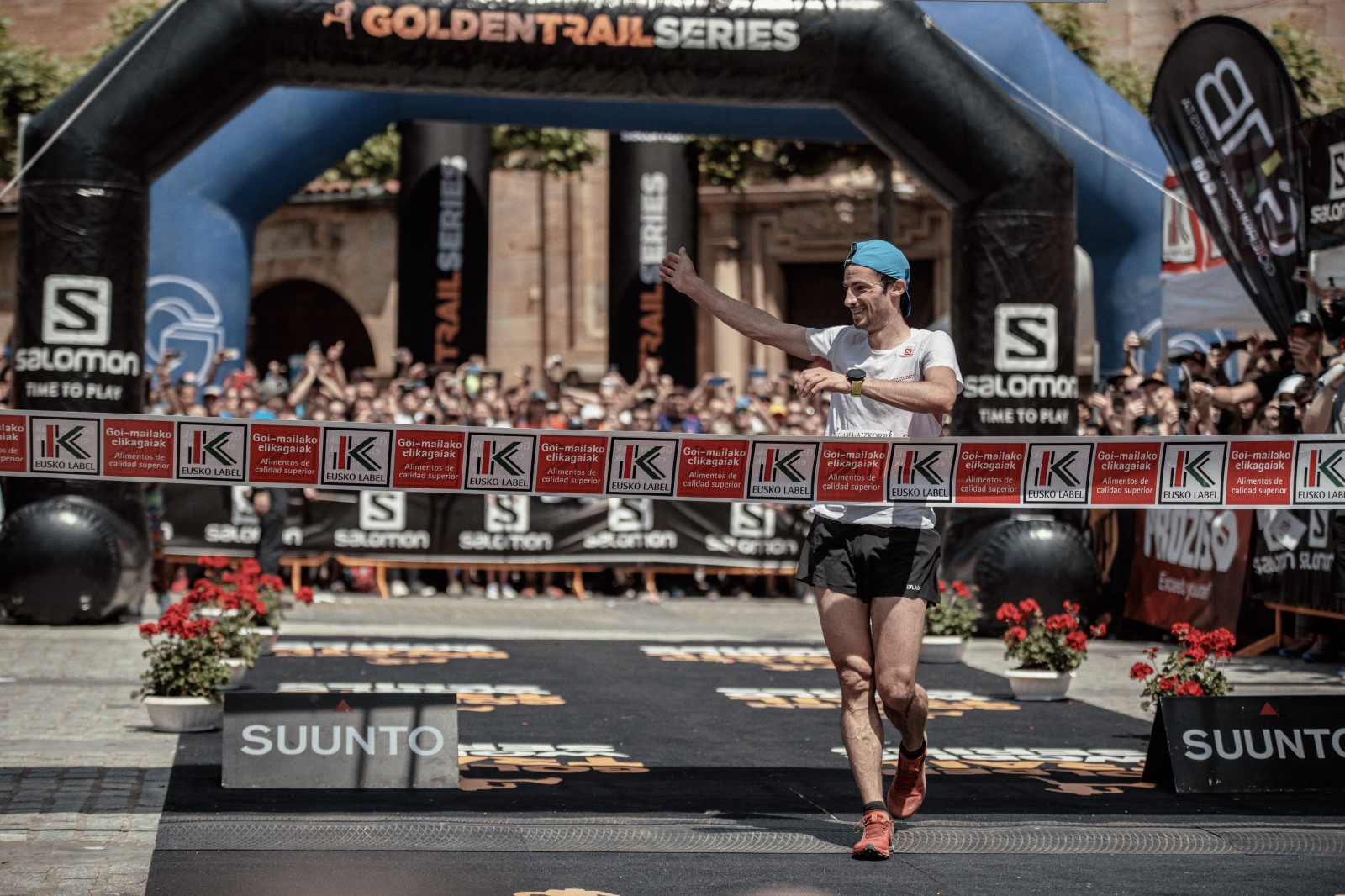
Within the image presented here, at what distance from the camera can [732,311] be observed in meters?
6.13

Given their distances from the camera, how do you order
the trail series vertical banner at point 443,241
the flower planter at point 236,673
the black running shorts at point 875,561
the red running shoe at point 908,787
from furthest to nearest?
the trail series vertical banner at point 443,241, the flower planter at point 236,673, the red running shoe at point 908,787, the black running shorts at point 875,561

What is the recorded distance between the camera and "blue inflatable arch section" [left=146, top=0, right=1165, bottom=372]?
52.0ft

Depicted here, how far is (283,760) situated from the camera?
22.0 feet

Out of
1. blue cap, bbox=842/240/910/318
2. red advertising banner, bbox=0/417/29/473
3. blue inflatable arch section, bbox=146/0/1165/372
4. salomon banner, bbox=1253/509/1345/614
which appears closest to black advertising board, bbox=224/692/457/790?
red advertising banner, bbox=0/417/29/473

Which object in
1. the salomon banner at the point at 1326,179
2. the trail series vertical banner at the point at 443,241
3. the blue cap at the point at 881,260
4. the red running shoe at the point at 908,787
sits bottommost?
the red running shoe at the point at 908,787

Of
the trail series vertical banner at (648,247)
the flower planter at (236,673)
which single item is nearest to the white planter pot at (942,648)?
the flower planter at (236,673)

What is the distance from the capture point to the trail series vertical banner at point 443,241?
75.2 ft

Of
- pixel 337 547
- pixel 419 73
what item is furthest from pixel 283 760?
pixel 337 547

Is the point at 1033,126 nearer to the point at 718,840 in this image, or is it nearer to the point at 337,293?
the point at 718,840

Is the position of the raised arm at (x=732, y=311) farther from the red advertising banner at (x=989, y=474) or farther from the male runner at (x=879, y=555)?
the red advertising banner at (x=989, y=474)

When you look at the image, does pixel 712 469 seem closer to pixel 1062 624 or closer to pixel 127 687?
pixel 1062 624

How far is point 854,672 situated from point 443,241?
18039mm

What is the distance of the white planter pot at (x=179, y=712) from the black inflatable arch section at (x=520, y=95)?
16.0 feet

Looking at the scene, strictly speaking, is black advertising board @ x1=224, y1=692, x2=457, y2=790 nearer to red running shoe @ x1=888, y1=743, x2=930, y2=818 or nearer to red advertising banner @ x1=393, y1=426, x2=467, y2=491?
red advertising banner @ x1=393, y1=426, x2=467, y2=491
